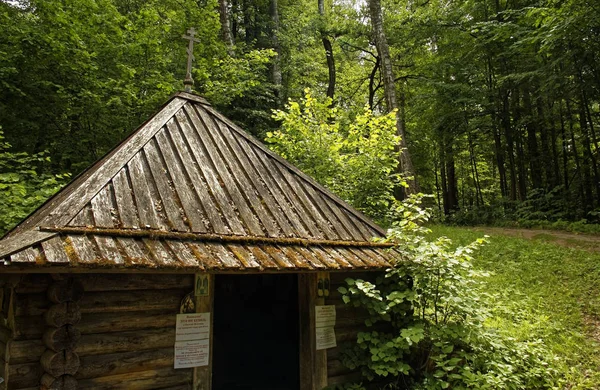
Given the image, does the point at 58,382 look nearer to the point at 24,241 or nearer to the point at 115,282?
the point at 115,282

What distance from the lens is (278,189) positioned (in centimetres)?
576

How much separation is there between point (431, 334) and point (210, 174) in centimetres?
368

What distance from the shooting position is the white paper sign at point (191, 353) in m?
4.24

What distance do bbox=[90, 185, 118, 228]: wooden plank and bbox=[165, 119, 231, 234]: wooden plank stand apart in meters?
1.03

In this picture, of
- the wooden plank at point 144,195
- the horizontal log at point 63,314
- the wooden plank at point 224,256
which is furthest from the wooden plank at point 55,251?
the wooden plank at point 224,256

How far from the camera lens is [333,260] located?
15.7ft

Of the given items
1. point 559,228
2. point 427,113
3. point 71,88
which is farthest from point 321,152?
point 427,113

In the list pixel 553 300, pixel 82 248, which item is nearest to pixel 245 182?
pixel 82 248

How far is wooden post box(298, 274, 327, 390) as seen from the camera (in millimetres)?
5055

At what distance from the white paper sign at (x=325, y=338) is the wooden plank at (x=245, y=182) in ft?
4.78

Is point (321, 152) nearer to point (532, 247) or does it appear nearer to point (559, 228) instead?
point (532, 247)

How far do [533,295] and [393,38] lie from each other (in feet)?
48.1

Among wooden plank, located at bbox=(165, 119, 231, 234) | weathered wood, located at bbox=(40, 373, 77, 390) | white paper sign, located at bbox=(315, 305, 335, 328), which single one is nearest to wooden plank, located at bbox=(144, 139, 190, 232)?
wooden plank, located at bbox=(165, 119, 231, 234)

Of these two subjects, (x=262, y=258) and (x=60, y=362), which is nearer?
(x=60, y=362)
